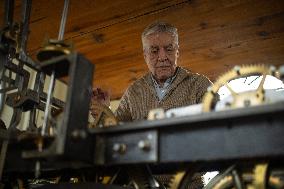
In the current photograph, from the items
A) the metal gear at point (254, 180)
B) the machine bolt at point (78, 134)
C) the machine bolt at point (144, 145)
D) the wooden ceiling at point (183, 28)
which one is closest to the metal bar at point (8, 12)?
the wooden ceiling at point (183, 28)

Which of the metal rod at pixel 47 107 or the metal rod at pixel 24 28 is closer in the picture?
the metal rod at pixel 47 107

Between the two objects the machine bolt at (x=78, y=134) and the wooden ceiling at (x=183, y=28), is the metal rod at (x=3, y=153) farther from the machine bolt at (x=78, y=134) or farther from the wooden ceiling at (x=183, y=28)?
the wooden ceiling at (x=183, y=28)

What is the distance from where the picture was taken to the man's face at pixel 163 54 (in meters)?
2.43

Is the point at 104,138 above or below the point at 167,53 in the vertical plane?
below

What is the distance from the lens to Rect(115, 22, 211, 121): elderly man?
2322mm

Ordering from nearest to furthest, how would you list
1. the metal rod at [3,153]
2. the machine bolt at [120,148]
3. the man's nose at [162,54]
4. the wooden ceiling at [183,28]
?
the machine bolt at [120,148] < the metal rod at [3,153] < the man's nose at [162,54] < the wooden ceiling at [183,28]

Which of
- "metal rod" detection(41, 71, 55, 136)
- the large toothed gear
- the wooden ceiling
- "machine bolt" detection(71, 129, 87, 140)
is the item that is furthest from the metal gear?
the wooden ceiling

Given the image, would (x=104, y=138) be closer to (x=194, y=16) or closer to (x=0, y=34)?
(x=0, y=34)

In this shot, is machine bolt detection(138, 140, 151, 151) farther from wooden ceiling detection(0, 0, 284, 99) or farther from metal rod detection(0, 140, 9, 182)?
wooden ceiling detection(0, 0, 284, 99)

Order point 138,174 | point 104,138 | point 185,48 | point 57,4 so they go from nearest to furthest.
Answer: point 104,138, point 138,174, point 57,4, point 185,48

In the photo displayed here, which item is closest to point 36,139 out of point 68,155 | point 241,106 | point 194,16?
point 68,155

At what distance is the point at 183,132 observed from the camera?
1.06 meters

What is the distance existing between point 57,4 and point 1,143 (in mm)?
1488

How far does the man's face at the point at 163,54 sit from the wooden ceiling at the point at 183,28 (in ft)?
1.05
